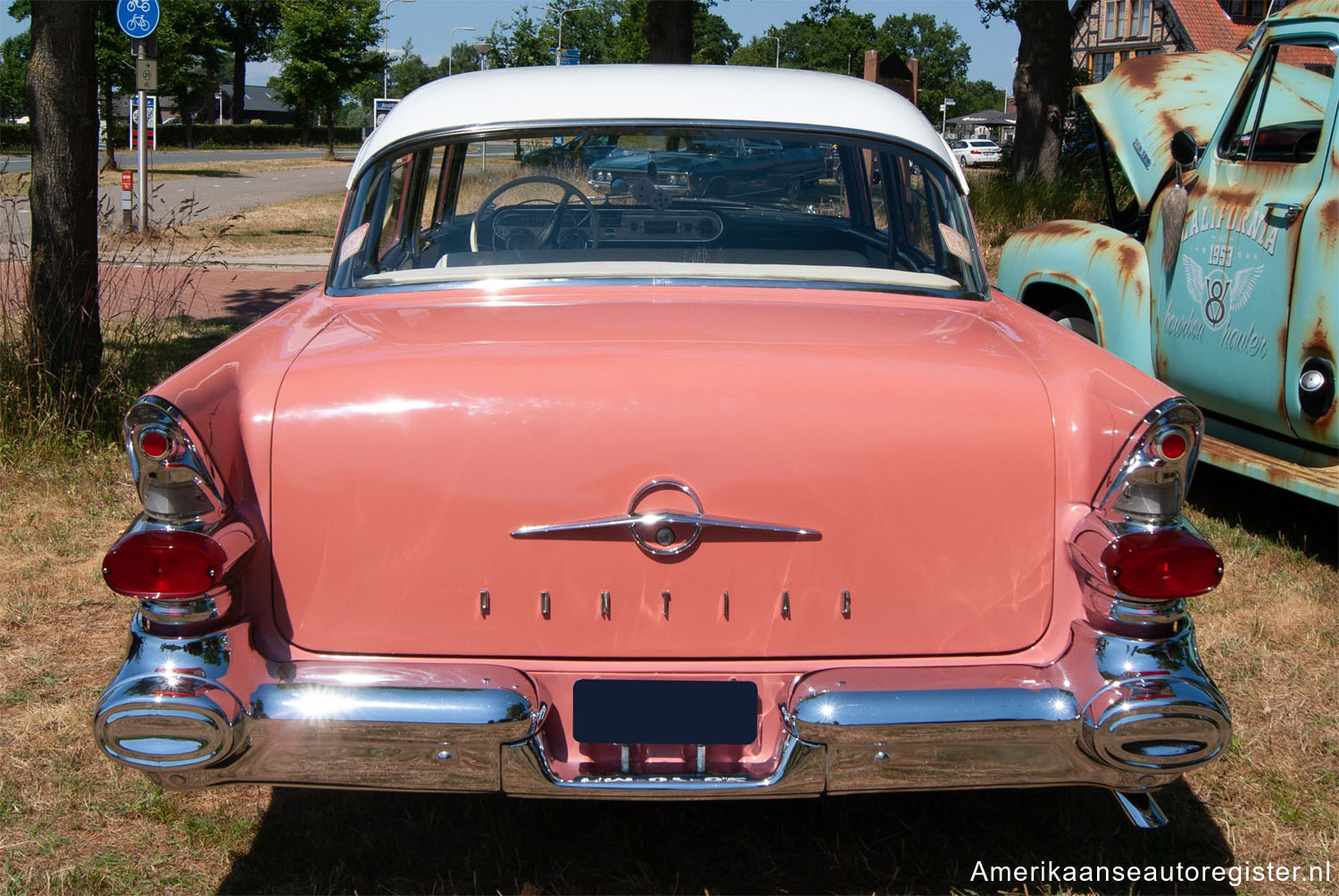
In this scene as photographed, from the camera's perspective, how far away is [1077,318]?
19.6ft

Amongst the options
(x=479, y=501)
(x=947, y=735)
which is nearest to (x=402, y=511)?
(x=479, y=501)

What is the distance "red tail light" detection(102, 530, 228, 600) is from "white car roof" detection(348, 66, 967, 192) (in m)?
1.42

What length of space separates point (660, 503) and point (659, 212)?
1.53 m

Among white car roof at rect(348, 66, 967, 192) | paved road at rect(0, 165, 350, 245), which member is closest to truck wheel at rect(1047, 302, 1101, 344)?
white car roof at rect(348, 66, 967, 192)

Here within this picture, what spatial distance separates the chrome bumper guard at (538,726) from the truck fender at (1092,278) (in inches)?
132

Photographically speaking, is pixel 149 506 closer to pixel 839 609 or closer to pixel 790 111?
pixel 839 609

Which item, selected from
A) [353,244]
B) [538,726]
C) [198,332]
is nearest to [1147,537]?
[538,726]

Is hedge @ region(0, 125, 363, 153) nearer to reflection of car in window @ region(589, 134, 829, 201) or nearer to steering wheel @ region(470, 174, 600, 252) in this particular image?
steering wheel @ region(470, 174, 600, 252)

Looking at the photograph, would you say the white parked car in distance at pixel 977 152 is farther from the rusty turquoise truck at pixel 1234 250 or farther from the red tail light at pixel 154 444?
the red tail light at pixel 154 444

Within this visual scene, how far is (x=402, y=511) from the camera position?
7.34 feet

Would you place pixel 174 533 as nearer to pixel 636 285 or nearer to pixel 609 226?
pixel 636 285

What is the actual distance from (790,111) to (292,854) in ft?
7.52

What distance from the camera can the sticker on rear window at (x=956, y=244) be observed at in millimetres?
3169

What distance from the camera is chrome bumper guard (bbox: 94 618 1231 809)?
7.11 ft
